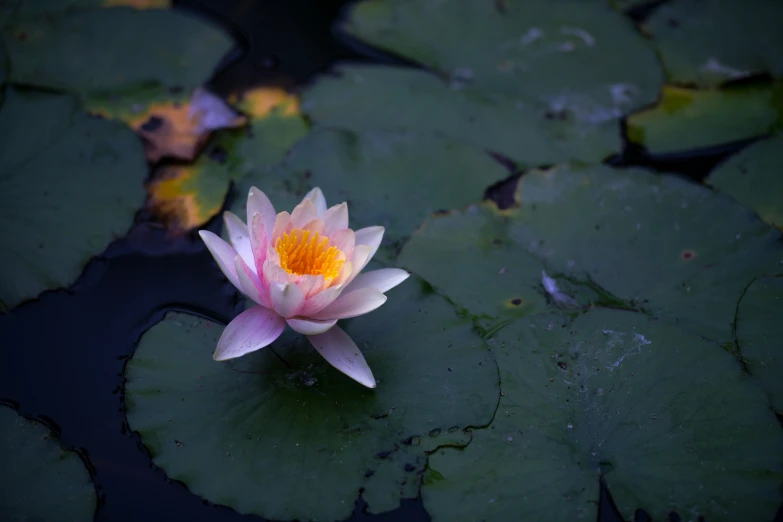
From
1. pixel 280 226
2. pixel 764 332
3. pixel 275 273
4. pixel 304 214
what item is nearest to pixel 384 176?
pixel 304 214

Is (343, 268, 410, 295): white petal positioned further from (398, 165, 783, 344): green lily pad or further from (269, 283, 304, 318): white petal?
(398, 165, 783, 344): green lily pad

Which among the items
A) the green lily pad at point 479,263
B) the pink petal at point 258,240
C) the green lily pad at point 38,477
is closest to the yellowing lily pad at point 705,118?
the green lily pad at point 479,263

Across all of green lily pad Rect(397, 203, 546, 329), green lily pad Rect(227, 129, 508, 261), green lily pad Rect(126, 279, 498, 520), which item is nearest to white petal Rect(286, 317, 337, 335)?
green lily pad Rect(126, 279, 498, 520)

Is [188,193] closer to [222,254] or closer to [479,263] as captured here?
[222,254]

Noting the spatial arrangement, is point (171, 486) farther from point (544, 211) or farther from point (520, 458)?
point (544, 211)

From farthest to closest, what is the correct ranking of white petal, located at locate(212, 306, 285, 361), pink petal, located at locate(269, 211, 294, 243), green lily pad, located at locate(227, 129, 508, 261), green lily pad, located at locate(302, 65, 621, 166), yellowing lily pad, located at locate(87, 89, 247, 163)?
green lily pad, located at locate(302, 65, 621, 166)
yellowing lily pad, located at locate(87, 89, 247, 163)
green lily pad, located at locate(227, 129, 508, 261)
pink petal, located at locate(269, 211, 294, 243)
white petal, located at locate(212, 306, 285, 361)

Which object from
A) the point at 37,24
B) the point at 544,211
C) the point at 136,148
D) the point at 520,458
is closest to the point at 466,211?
the point at 544,211

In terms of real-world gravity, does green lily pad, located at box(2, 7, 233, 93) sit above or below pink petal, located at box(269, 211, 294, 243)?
above
